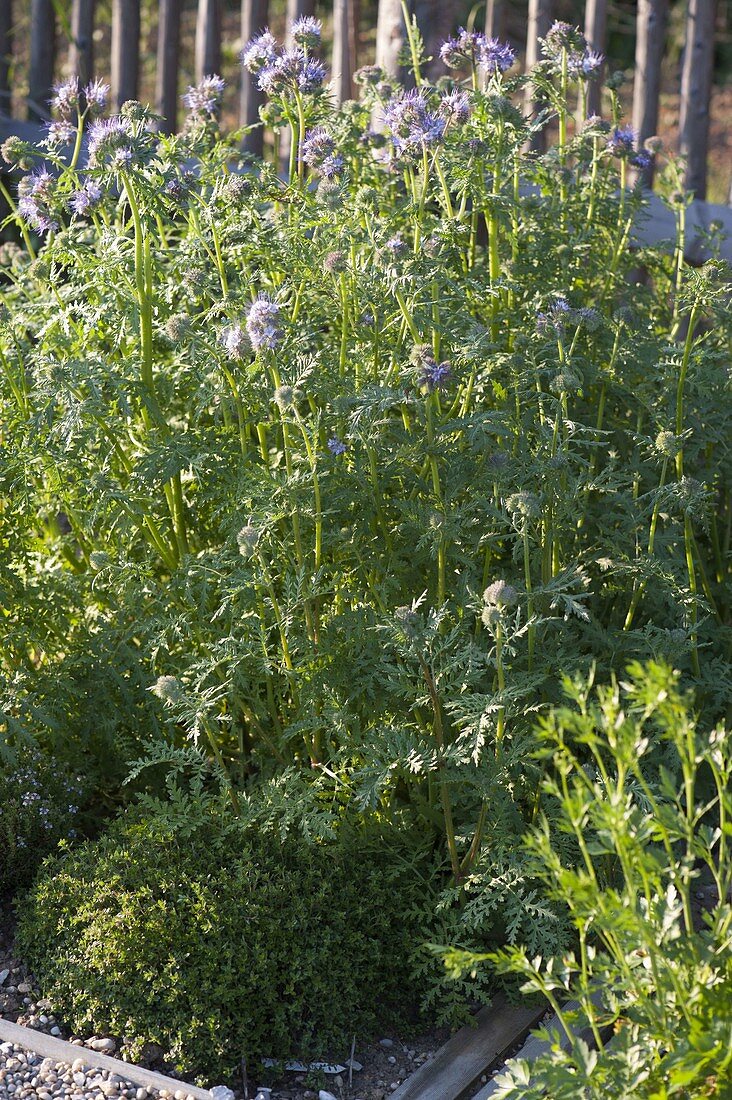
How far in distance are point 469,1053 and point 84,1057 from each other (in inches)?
34.2

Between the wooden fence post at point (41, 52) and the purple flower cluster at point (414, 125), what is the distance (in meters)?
3.92

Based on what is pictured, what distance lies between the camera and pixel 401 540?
11.1 ft

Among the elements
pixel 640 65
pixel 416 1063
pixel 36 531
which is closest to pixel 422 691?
pixel 416 1063

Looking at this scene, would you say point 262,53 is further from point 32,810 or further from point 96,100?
point 32,810

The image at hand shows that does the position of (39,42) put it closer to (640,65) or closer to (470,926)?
(640,65)

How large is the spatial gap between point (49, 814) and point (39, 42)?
4.72 metres

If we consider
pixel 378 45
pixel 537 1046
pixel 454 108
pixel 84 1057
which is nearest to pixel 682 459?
pixel 454 108

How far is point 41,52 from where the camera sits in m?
6.65

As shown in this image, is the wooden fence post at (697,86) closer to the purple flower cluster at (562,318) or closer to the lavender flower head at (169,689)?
the purple flower cluster at (562,318)

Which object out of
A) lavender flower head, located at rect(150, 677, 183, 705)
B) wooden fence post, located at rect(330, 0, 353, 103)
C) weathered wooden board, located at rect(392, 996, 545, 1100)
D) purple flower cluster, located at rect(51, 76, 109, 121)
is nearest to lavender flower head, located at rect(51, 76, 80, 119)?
purple flower cluster, located at rect(51, 76, 109, 121)

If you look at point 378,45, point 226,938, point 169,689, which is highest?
point 378,45

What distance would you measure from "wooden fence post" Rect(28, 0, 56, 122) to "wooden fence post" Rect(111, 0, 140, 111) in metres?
0.48

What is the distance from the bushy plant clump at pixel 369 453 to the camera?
3.04 meters

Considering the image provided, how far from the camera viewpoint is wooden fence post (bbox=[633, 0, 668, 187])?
222 inches
